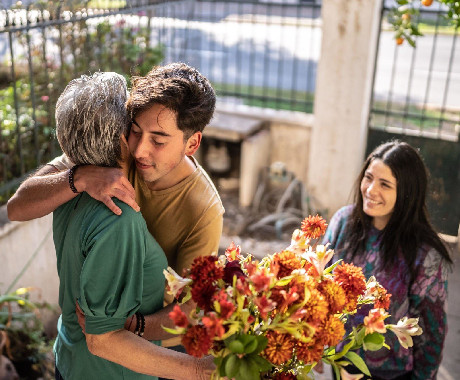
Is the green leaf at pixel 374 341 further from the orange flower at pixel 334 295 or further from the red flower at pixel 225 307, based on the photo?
the red flower at pixel 225 307

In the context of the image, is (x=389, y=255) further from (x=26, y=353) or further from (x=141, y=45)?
(x=141, y=45)

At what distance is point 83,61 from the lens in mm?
4508

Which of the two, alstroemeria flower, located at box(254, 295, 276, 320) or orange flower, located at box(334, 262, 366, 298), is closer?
alstroemeria flower, located at box(254, 295, 276, 320)

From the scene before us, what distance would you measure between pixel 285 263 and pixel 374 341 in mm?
268

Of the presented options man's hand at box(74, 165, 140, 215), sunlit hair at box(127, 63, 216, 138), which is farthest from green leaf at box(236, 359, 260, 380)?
sunlit hair at box(127, 63, 216, 138)

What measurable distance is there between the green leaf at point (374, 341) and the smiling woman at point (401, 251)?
1.08 metres

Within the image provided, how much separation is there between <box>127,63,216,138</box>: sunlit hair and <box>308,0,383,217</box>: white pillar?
345cm

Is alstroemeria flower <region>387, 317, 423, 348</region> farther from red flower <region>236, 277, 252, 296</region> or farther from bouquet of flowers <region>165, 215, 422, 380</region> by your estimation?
red flower <region>236, 277, 252, 296</region>

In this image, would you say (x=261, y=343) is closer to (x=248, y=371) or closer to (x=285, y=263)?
(x=248, y=371)

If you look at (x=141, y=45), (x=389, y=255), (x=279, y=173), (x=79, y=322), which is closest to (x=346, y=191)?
(x=279, y=173)

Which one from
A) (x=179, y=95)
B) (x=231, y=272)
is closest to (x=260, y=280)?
(x=231, y=272)

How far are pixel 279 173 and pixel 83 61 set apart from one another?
2.26 m

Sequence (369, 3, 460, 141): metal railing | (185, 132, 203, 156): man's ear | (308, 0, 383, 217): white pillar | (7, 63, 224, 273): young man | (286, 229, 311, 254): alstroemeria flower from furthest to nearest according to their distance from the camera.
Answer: (369, 3, 460, 141): metal railing
(308, 0, 383, 217): white pillar
(185, 132, 203, 156): man's ear
(7, 63, 224, 273): young man
(286, 229, 311, 254): alstroemeria flower

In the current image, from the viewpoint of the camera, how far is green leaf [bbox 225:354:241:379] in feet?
3.71
